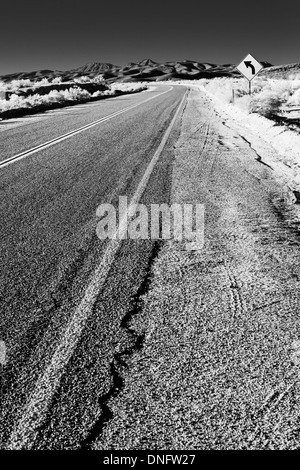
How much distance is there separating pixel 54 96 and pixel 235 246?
30.8 metres

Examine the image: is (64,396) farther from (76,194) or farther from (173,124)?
(173,124)

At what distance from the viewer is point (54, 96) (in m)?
32.3

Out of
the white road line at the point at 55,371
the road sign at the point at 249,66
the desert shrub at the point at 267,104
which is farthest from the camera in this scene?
the road sign at the point at 249,66

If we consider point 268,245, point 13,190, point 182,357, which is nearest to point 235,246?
point 268,245

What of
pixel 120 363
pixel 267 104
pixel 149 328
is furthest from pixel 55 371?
pixel 267 104

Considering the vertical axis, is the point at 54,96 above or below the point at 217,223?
above

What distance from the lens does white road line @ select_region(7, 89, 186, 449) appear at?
2137mm

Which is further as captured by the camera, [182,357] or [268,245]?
[268,245]

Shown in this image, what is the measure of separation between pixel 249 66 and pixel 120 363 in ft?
69.6

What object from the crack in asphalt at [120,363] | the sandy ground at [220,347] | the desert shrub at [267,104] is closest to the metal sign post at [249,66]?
the desert shrub at [267,104]

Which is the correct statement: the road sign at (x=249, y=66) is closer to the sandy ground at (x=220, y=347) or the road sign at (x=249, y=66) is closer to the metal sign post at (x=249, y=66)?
the metal sign post at (x=249, y=66)

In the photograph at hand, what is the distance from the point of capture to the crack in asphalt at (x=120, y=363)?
2148 millimetres
